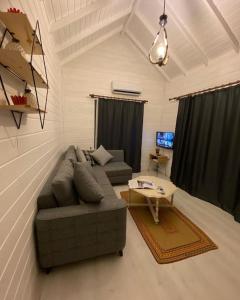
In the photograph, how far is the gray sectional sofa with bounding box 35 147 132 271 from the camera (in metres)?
1.49

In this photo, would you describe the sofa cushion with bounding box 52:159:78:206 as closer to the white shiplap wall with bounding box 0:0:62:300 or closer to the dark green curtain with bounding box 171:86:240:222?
the white shiplap wall with bounding box 0:0:62:300

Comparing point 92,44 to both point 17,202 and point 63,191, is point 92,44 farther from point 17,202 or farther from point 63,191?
point 17,202

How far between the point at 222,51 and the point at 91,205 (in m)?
3.35

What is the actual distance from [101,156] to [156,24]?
2946 mm

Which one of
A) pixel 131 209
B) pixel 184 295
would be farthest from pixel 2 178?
pixel 131 209

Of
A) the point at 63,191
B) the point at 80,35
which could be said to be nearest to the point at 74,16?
the point at 80,35

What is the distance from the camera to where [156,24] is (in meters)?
3.28

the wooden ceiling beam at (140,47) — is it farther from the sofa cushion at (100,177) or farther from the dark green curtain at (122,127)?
the sofa cushion at (100,177)

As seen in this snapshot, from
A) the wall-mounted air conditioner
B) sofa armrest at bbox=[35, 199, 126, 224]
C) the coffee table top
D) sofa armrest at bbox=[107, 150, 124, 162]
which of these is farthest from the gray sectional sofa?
the wall-mounted air conditioner

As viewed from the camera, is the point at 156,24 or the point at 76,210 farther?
the point at 156,24

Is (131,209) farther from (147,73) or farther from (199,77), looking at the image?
(147,73)

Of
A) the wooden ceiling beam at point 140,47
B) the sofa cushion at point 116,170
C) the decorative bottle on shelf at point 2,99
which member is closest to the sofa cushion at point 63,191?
the decorative bottle on shelf at point 2,99

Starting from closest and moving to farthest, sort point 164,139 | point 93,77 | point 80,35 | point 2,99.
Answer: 1. point 2,99
2. point 80,35
3. point 93,77
4. point 164,139

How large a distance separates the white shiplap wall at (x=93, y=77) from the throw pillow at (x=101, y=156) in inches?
24.5
